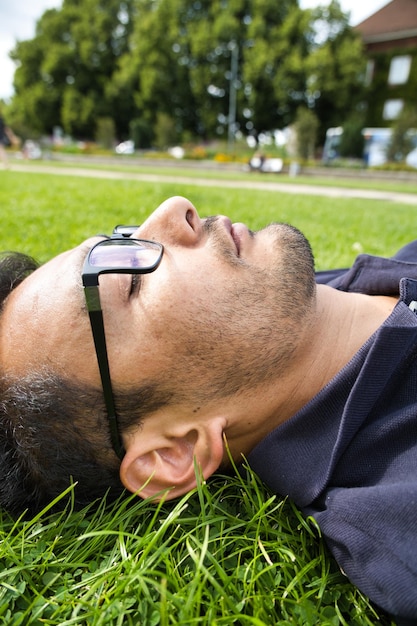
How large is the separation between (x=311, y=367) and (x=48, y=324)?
1027 mm

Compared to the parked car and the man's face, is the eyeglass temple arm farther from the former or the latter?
the parked car

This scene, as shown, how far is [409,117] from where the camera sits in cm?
2639

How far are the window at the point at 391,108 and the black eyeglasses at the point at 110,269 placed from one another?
45036 mm

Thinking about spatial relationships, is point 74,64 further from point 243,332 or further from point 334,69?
point 243,332

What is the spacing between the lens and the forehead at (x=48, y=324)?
1665 mm

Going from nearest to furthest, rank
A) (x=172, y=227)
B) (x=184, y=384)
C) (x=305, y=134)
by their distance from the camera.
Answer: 1. (x=184, y=384)
2. (x=172, y=227)
3. (x=305, y=134)

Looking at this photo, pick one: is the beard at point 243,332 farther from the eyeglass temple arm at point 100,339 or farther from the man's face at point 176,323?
the eyeglass temple arm at point 100,339

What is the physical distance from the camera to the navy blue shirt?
1269 millimetres

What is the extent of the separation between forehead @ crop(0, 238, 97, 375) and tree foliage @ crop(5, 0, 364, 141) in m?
40.4

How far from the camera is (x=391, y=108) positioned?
134 ft

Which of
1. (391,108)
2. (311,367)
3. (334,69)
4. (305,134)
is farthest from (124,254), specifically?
(391,108)

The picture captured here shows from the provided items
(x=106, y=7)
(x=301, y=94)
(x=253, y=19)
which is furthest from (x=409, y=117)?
(x=106, y=7)

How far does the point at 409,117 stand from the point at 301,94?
1568cm

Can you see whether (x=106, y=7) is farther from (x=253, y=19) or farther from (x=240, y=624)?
(x=240, y=624)
